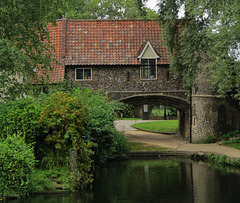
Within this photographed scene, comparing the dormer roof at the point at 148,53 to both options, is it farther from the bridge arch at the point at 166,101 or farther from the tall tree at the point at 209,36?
the bridge arch at the point at 166,101

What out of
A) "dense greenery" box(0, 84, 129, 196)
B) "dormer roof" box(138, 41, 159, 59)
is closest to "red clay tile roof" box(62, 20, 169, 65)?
"dormer roof" box(138, 41, 159, 59)

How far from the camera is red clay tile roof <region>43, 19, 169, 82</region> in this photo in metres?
29.6

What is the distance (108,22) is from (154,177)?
16.3 m

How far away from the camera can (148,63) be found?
1175 inches

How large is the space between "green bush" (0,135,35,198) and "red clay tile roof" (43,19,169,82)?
53.1 feet

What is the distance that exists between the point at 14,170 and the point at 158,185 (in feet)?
20.4

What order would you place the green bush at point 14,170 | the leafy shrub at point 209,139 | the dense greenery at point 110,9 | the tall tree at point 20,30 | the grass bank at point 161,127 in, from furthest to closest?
the dense greenery at point 110,9 → the grass bank at point 161,127 → the leafy shrub at point 209,139 → the tall tree at point 20,30 → the green bush at point 14,170

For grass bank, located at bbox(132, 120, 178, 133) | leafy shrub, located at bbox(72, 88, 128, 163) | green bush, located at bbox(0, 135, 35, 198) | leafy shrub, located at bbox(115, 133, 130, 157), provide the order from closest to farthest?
green bush, located at bbox(0, 135, 35, 198)
leafy shrub, located at bbox(72, 88, 128, 163)
leafy shrub, located at bbox(115, 133, 130, 157)
grass bank, located at bbox(132, 120, 178, 133)

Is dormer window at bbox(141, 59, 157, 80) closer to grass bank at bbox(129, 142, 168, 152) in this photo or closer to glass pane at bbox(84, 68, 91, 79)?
glass pane at bbox(84, 68, 91, 79)

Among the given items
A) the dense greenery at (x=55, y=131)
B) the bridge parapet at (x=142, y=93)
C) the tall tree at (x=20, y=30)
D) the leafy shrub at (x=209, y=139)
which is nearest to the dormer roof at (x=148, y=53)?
the bridge parapet at (x=142, y=93)

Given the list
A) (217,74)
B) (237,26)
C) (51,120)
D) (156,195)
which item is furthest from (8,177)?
(217,74)

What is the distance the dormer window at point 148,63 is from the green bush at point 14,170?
17.9 metres

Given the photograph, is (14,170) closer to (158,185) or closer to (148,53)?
(158,185)

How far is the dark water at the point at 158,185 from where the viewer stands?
14.0 metres
